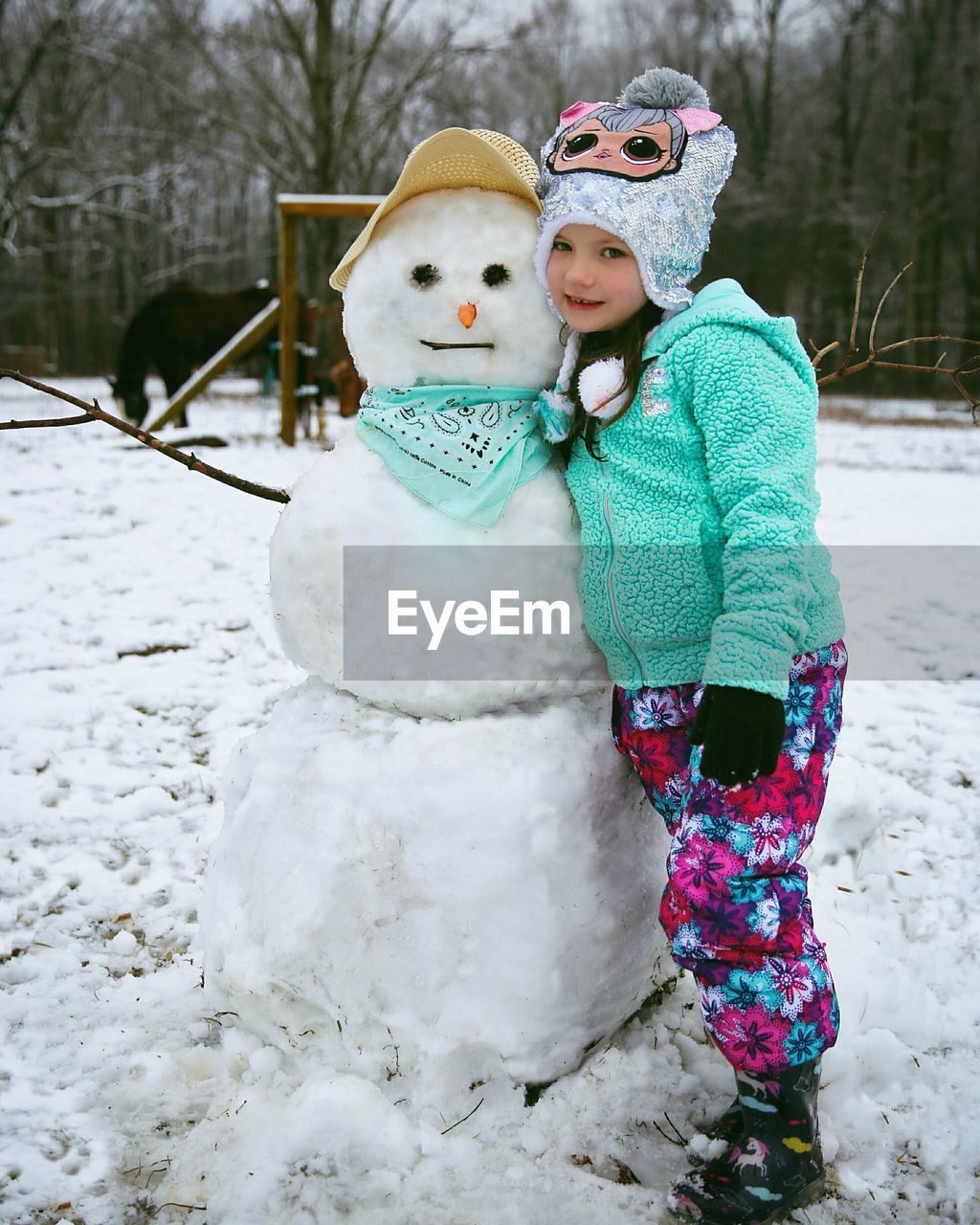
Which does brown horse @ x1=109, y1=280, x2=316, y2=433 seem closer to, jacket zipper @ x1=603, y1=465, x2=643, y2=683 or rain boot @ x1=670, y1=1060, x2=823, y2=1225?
jacket zipper @ x1=603, y1=465, x2=643, y2=683

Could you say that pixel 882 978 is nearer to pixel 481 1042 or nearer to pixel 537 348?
pixel 481 1042

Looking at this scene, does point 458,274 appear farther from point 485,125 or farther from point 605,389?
point 485,125

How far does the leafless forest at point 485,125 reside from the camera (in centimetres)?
1314

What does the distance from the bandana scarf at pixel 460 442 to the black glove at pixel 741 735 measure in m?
0.49

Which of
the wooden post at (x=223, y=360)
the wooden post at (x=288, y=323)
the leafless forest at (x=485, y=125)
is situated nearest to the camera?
the wooden post at (x=288, y=323)

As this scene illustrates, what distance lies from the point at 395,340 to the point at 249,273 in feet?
96.9

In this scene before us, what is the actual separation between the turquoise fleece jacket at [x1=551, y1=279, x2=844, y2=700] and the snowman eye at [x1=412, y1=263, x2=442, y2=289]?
38cm

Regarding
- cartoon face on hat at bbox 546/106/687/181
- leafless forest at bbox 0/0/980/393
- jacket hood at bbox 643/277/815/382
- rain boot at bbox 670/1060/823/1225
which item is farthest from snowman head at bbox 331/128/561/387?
leafless forest at bbox 0/0/980/393

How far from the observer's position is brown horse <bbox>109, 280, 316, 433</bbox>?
9477 millimetres

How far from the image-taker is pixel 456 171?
Result: 1.64 metres

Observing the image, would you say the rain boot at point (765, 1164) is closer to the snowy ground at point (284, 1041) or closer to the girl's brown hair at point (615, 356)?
the snowy ground at point (284, 1041)

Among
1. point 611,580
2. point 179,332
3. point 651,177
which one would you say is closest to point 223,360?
point 179,332

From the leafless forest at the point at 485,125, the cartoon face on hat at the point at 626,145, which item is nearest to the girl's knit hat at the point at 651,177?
the cartoon face on hat at the point at 626,145

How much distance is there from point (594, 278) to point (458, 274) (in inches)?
9.4
